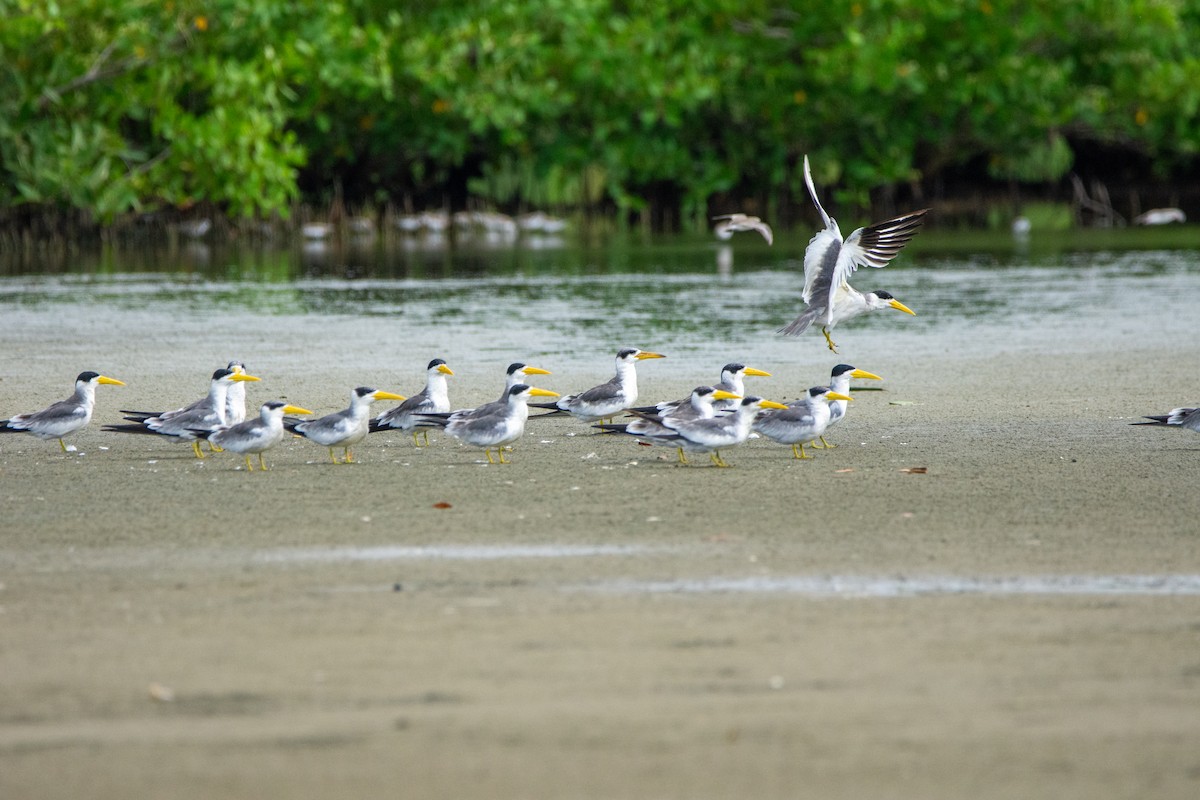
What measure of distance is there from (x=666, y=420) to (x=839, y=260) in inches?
151

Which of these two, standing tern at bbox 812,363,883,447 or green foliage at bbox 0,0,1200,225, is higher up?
green foliage at bbox 0,0,1200,225

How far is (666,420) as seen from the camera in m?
8.98

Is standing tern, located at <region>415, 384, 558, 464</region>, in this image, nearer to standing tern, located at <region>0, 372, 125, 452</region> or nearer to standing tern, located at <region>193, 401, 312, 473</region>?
standing tern, located at <region>193, 401, 312, 473</region>

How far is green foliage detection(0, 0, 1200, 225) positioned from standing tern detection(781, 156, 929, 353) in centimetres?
2142

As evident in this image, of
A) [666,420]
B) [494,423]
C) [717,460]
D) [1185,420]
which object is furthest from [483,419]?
[1185,420]

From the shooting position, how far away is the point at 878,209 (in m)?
44.2

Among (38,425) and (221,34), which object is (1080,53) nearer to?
(221,34)

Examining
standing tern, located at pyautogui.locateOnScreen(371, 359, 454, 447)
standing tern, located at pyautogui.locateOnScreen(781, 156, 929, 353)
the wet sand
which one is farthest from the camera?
standing tern, located at pyautogui.locateOnScreen(781, 156, 929, 353)

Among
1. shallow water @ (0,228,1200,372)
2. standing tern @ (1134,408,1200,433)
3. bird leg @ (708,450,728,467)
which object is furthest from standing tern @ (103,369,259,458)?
shallow water @ (0,228,1200,372)

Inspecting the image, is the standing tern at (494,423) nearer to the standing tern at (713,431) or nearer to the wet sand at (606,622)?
the wet sand at (606,622)

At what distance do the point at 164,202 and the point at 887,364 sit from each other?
2527cm

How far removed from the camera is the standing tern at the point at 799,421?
9086 millimetres

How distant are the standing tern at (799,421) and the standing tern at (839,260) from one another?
2.71 m

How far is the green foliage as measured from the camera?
33031 mm
